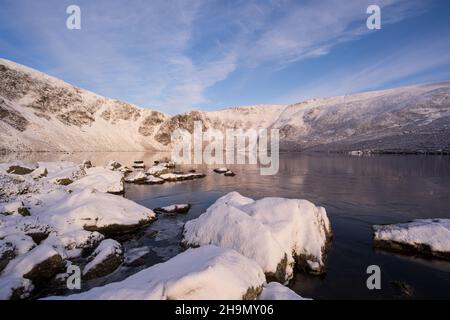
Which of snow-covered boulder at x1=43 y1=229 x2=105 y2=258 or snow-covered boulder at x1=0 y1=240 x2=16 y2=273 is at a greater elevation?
snow-covered boulder at x1=0 y1=240 x2=16 y2=273

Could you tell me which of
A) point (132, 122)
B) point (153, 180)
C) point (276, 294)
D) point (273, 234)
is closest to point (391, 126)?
point (132, 122)

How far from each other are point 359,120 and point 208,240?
18870 centimetres

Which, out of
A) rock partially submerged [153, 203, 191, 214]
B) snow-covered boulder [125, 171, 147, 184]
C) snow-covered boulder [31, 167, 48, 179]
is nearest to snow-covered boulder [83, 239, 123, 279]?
rock partially submerged [153, 203, 191, 214]

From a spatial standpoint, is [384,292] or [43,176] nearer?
[384,292]

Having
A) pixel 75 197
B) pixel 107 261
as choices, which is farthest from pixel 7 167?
pixel 107 261

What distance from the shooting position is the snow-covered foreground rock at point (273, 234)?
9.98 meters

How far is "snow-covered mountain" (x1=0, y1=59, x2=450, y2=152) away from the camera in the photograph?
9931 centimetres

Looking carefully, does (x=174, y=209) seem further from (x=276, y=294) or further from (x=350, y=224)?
(x=276, y=294)

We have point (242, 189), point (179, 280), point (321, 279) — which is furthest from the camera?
point (242, 189)

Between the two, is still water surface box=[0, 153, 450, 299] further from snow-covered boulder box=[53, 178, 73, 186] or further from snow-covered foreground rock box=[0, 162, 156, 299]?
snow-covered boulder box=[53, 178, 73, 186]

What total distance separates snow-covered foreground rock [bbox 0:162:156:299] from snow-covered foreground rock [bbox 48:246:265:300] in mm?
4830

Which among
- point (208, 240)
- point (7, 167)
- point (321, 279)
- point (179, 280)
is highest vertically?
point (7, 167)

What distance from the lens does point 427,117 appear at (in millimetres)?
141500

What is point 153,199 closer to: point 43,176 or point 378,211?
point 43,176
